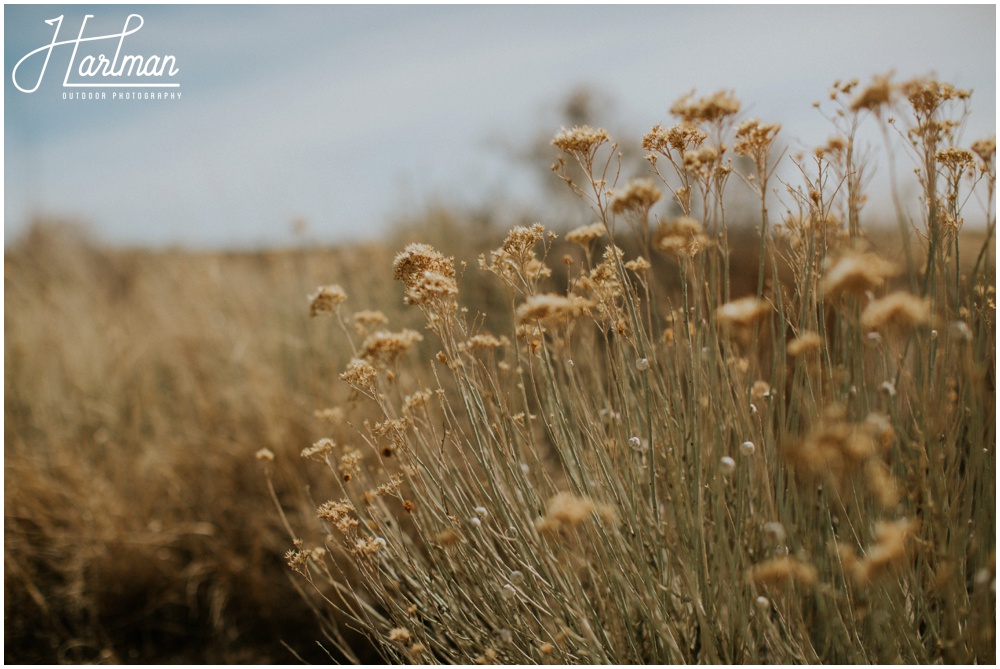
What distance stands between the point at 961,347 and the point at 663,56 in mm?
1521

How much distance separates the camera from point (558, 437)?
5.13ft

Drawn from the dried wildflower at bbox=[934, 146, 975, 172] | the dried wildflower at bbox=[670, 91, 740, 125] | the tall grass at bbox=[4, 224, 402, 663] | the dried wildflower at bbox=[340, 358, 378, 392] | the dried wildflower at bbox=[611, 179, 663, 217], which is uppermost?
the dried wildflower at bbox=[670, 91, 740, 125]

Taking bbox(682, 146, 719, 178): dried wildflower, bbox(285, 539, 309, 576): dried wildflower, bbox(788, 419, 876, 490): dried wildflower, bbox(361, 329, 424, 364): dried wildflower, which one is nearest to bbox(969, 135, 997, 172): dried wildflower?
bbox(682, 146, 719, 178): dried wildflower

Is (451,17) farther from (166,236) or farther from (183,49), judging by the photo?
(166,236)

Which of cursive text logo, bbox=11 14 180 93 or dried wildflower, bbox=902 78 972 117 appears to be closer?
dried wildflower, bbox=902 78 972 117

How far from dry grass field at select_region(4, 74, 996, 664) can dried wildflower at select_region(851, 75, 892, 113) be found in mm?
11

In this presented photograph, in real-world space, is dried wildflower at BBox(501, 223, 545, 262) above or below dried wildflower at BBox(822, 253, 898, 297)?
above

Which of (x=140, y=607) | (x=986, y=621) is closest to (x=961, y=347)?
(x=986, y=621)

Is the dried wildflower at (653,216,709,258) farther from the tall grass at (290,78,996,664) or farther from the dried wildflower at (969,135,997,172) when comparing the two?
the dried wildflower at (969,135,997,172)

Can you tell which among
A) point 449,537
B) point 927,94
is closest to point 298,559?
point 449,537

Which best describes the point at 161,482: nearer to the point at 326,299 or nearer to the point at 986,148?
the point at 326,299

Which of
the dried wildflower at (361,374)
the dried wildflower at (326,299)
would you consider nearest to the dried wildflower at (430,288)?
the dried wildflower at (361,374)

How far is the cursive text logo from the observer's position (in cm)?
228

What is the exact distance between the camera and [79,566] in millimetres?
2902
